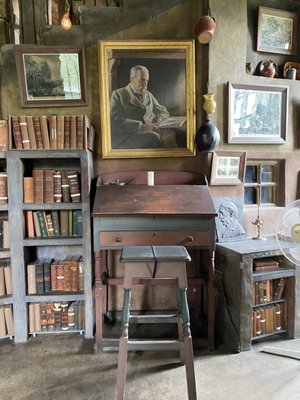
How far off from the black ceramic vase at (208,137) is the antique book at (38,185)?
1280mm

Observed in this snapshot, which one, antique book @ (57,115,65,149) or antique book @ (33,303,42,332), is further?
antique book @ (33,303,42,332)

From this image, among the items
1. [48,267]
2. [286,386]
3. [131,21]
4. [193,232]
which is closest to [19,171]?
[48,267]

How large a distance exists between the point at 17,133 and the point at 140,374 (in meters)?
1.89

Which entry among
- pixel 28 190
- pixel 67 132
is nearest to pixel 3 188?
pixel 28 190

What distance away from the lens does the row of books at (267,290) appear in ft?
7.07

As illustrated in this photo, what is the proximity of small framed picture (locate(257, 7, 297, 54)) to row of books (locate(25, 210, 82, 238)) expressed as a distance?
88.3 inches

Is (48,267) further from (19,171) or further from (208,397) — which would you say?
(208,397)

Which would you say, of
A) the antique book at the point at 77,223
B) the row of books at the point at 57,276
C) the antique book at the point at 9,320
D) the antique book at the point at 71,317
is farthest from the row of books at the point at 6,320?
the antique book at the point at 77,223

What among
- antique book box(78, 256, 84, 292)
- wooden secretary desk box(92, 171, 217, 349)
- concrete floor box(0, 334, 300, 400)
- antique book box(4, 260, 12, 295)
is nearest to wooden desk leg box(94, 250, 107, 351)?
wooden secretary desk box(92, 171, 217, 349)

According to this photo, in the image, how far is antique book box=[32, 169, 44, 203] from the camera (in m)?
2.21

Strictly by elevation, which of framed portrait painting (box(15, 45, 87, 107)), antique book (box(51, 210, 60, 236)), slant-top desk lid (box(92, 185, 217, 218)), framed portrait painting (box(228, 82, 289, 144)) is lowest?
antique book (box(51, 210, 60, 236))

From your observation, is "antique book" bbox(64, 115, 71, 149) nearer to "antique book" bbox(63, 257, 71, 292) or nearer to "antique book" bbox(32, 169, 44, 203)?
"antique book" bbox(32, 169, 44, 203)

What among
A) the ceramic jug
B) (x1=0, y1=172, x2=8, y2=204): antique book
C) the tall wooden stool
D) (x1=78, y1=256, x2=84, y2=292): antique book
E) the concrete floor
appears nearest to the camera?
the tall wooden stool

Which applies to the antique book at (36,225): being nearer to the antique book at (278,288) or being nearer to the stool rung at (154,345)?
the stool rung at (154,345)
